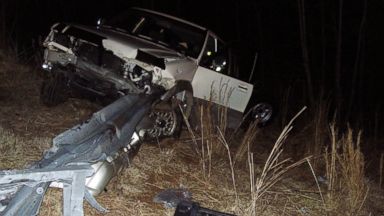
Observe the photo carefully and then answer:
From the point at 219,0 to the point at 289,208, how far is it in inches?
661

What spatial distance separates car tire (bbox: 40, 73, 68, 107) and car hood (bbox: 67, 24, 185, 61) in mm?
715

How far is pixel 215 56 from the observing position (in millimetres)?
7613

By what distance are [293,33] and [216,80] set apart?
12182mm

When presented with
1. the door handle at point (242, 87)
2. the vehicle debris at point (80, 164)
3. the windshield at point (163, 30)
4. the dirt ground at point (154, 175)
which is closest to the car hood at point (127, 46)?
the windshield at point (163, 30)

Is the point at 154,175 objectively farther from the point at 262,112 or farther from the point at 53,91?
the point at 262,112

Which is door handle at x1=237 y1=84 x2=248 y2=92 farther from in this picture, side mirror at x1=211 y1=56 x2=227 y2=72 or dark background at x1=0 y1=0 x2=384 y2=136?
dark background at x1=0 y1=0 x2=384 y2=136

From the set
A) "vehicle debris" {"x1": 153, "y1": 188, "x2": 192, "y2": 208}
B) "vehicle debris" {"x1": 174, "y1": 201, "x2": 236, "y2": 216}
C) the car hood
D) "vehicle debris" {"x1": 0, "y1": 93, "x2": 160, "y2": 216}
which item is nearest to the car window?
the car hood

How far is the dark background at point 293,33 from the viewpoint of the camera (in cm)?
1434

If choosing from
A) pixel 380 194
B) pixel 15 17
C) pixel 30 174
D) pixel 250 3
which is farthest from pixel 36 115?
pixel 250 3

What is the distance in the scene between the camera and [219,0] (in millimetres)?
21031

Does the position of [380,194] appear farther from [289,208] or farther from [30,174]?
[30,174]

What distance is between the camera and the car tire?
22.2 ft

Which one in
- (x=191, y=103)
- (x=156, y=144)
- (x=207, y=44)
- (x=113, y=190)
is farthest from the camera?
(x=207, y=44)

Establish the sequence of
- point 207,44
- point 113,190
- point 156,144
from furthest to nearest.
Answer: point 207,44
point 156,144
point 113,190
